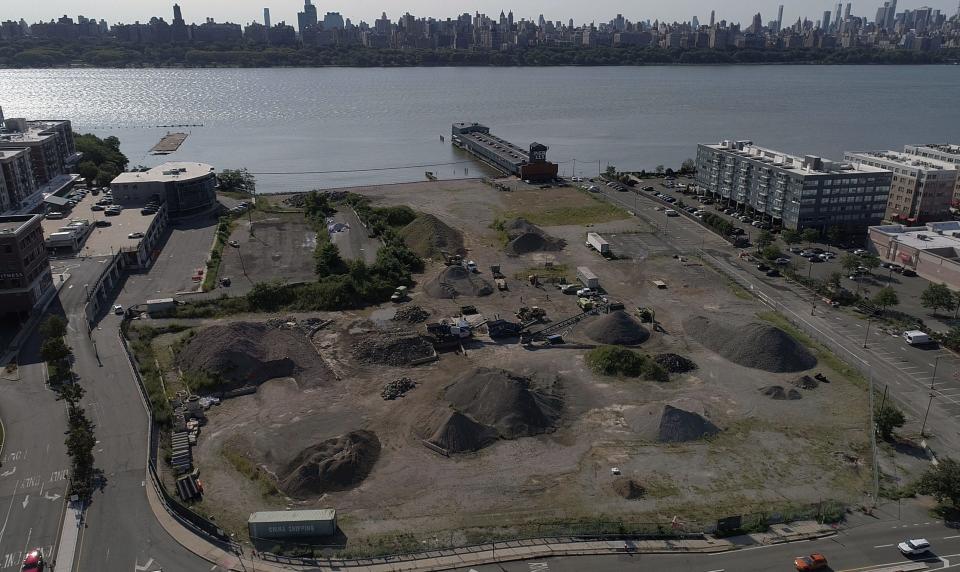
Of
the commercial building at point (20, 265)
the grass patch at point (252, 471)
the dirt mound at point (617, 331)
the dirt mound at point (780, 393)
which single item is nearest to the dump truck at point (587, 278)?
the dirt mound at point (617, 331)

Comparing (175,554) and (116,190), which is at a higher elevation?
(116,190)

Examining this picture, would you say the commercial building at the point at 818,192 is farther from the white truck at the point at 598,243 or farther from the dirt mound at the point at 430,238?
the dirt mound at the point at 430,238

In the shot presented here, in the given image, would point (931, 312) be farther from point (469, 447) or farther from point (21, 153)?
point (21, 153)

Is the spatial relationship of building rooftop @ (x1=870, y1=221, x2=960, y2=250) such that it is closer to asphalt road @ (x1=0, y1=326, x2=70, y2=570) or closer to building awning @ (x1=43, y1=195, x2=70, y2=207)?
asphalt road @ (x1=0, y1=326, x2=70, y2=570)

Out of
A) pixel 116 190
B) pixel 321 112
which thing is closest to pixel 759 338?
pixel 116 190

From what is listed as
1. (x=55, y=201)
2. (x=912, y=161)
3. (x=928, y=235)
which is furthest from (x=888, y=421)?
(x=55, y=201)

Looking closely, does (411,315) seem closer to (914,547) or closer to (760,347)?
(760,347)

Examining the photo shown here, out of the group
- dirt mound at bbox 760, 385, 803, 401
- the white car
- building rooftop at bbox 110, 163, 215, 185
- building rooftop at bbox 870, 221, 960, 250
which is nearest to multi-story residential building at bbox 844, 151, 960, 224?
building rooftop at bbox 870, 221, 960, 250
